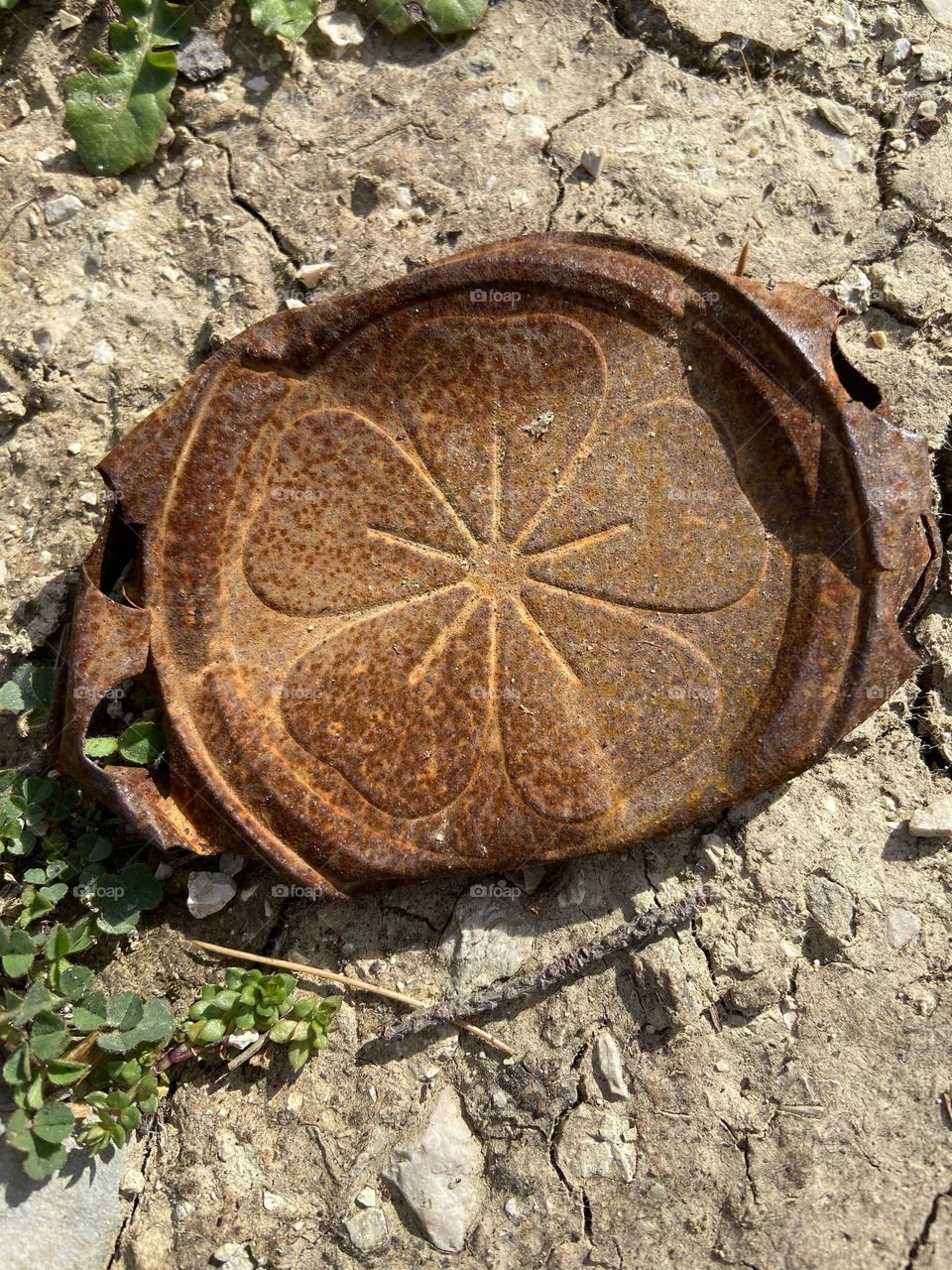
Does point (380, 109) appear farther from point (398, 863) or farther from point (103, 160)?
point (398, 863)

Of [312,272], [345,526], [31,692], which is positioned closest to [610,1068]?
[345,526]

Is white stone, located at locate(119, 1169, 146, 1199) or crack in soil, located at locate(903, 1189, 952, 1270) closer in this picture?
crack in soil, located at locate(903, 1189, 952, 1270)

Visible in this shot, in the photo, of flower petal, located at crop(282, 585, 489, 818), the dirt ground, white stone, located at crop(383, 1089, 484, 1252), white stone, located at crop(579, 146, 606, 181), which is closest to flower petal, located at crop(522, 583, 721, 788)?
flower petal, located at crop(282, 585, 489, 818)

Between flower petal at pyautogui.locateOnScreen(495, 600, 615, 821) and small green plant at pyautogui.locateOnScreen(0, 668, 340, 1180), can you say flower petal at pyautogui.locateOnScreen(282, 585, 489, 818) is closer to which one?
flower petal at pyautogui.locateOnScreen(495, 600, 615, 821)

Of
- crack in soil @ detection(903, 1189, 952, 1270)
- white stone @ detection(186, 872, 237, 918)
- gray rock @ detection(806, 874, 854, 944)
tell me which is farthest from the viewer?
white stone @ detection(186, 872, 237, 918)

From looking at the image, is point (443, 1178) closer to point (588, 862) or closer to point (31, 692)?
point (588, 862)

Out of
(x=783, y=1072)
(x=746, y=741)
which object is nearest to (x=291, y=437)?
(x=746, y=741)
